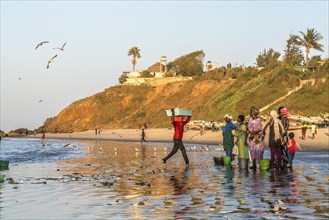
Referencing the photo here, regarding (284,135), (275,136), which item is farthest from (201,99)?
(275,136)

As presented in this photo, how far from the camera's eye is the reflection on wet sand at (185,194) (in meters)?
10.9

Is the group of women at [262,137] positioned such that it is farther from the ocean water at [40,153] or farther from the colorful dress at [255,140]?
the ocean water at [40,153]

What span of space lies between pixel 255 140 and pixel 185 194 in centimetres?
721

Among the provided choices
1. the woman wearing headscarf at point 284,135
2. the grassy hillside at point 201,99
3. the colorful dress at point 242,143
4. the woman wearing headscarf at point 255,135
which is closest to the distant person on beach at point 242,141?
the colorful dress at point 242,143

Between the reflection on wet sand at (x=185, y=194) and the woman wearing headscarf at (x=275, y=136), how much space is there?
684 millimetres

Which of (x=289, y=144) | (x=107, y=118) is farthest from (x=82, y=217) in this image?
(x=107, y=118)

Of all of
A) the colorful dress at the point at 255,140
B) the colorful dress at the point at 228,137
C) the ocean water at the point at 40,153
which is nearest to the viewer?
the colorful dress at the point at 255,140

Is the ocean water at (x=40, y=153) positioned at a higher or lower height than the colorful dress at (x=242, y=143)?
lower

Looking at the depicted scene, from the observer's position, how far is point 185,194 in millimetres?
13844

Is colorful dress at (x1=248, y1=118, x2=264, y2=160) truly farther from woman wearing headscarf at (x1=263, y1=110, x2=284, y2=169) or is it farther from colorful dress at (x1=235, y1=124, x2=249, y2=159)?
woman wearing headscarf at (x1=263, y1=110, x2=284, y2=169)

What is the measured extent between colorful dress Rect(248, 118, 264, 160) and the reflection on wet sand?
92 cm

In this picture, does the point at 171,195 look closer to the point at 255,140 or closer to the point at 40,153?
the point at 255,140

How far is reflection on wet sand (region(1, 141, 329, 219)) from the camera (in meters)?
10.9

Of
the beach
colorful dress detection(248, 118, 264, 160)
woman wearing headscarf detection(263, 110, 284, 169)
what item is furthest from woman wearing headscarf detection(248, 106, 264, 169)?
the beach
